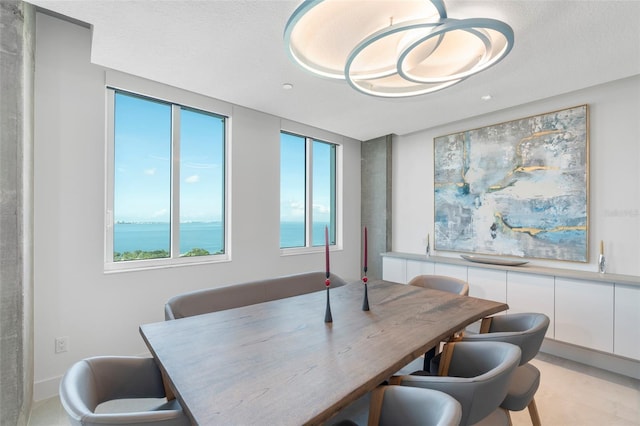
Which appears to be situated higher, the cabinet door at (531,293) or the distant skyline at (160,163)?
the distant skyline at (160,163)

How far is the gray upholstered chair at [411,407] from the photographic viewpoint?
0.90 metres

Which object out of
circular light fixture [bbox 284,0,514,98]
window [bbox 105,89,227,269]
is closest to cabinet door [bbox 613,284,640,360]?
circular light fixture [bbox 284,0,514,98]

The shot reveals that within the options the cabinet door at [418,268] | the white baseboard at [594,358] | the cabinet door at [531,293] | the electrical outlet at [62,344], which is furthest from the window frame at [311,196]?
the white baseboard at [594,358]

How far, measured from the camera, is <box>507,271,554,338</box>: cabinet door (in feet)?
9.13

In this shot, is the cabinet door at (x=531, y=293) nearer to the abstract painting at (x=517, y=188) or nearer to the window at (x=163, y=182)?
the abstract painting at (x=517, y=188)

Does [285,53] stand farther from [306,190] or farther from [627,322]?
[627,322]

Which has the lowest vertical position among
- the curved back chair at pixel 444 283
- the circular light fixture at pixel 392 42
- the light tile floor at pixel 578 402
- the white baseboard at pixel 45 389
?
the light tile floor at pixel 578 402

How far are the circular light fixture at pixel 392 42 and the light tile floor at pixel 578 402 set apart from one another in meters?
2.02

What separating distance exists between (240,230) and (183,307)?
149cm

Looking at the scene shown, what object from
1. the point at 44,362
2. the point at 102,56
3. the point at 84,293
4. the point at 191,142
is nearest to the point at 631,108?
the point at 191,142

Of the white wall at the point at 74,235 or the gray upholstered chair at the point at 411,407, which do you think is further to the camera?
the white wall at the point at 74,235

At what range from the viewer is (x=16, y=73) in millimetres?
1600

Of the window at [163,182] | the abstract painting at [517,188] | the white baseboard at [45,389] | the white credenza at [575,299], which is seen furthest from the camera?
the abstract painting at [517,188]

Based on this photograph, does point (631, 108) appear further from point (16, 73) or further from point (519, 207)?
point (16, 73)
